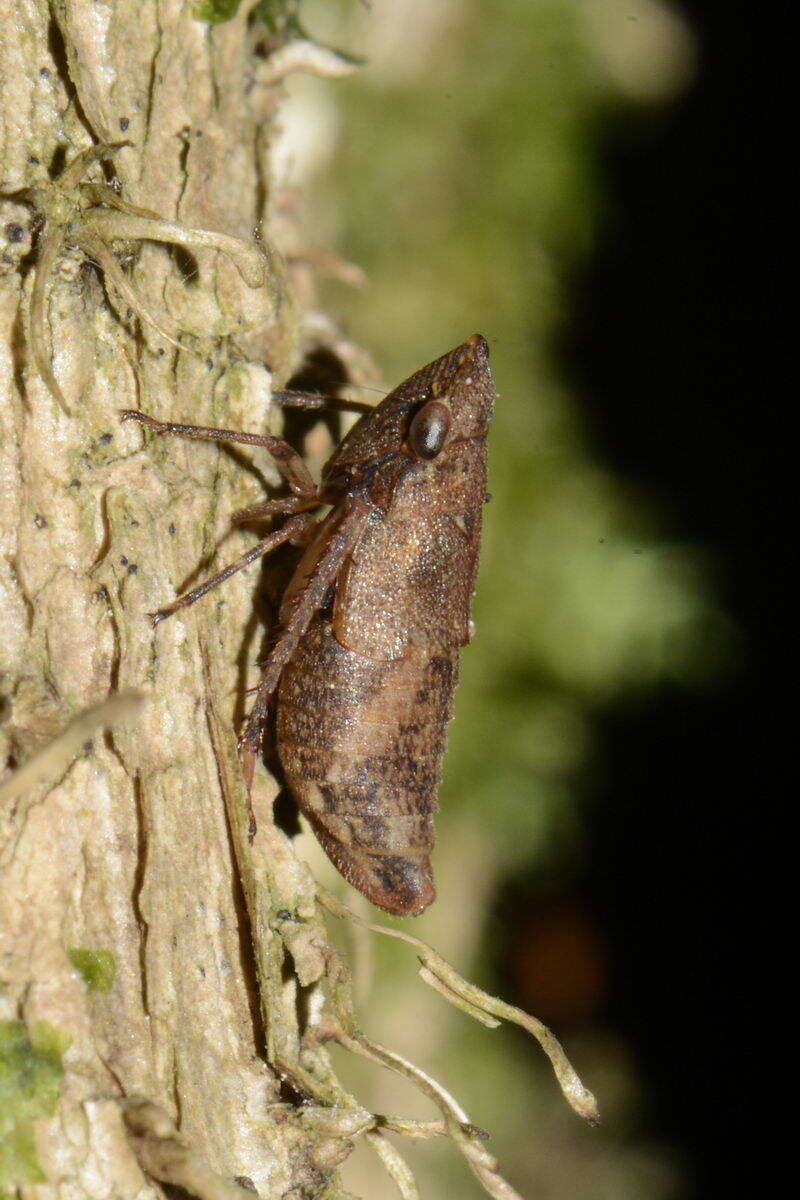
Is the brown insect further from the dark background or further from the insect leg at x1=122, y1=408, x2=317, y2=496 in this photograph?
the dark background

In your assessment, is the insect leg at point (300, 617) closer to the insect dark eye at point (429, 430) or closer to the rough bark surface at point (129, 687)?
the rough bark surface at point (129, 687)

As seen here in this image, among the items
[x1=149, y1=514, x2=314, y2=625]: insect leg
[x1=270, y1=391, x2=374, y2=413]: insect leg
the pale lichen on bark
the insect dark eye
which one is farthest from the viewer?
[x1=270, y1=391, x2=374, y2=413]: insect leg

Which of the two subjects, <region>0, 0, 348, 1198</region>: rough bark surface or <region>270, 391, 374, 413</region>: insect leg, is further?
<region>270, 391, 374, 413</region>: insect leg

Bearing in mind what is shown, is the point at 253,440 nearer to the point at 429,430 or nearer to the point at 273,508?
the point at 273,508

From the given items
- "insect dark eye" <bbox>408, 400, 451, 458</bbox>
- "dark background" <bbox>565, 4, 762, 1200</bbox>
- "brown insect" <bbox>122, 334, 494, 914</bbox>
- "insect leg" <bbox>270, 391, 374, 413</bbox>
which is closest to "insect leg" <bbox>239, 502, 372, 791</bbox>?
"brown insect" <bbox>122, 334, 494, 914</bbox>

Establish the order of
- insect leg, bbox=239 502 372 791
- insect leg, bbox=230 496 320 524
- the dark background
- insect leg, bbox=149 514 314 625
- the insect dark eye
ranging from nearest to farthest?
insect leg, bbox=149 514 314 625 → insect leg, bbox=239 502 372 791 → insect leg, bbox=230 496 320 524 → the insect dark eye → the dark background

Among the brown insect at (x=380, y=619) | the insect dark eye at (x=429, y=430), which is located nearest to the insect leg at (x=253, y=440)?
the brown insect at (x=380, y=619)

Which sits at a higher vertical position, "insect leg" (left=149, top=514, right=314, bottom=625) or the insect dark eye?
the insect dark eye
